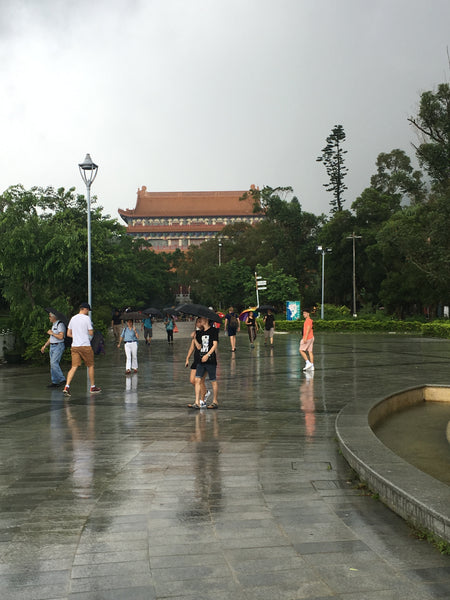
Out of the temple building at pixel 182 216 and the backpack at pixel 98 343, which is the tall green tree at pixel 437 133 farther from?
the temple building at pixel 182 216

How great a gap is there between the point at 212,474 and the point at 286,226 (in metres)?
60.0

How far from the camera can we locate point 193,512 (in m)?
4.69

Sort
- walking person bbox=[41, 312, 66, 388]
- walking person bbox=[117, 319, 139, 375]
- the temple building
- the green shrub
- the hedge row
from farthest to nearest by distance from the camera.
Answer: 1. the temple building
2. the hedge row
3. the green shrub
4. walking person bbox=[117, 319, 139, 375]
5. walking person bbox=[41, 312, 66, 388]

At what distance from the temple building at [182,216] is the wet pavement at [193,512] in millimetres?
100864

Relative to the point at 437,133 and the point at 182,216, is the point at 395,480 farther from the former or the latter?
the point at 182,216

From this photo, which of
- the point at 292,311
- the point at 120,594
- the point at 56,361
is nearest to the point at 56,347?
the point at 56,361

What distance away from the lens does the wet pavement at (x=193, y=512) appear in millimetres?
3447

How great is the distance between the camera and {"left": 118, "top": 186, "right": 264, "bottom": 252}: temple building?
110m

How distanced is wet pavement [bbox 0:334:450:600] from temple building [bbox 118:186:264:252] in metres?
101

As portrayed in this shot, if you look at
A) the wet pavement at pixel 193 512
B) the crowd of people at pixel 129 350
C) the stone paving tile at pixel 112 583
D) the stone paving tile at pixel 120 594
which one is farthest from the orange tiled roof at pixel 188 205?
the stone paving tile at pixel 120 594

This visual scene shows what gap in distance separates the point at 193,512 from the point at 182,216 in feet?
351

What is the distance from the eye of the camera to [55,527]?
4.38m

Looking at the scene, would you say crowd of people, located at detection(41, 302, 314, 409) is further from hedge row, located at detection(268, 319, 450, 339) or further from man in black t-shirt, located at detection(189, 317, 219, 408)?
hedge row, located at detection(268, 319, 450, 339)

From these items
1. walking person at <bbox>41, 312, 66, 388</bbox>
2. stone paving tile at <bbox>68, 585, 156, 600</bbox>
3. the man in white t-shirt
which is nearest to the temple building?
walking person at <bbox>41, 312, 66, 388</bbox>
